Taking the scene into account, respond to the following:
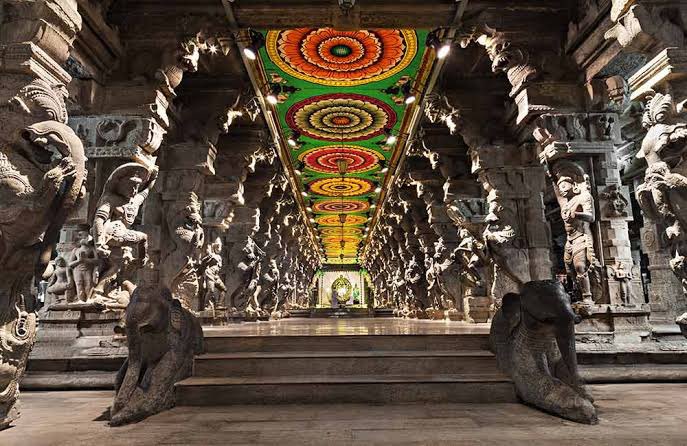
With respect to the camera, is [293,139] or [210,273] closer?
[210,273]

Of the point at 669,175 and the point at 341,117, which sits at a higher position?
the point at 341,117

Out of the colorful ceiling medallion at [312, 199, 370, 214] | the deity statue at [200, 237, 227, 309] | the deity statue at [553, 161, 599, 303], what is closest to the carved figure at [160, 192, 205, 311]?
the deity statue at [200, 237, 227, 309]

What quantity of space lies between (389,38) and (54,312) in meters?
6.02

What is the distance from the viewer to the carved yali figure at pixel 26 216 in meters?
2.71

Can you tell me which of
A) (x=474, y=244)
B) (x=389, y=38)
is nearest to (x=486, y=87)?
(x=389, y=38)

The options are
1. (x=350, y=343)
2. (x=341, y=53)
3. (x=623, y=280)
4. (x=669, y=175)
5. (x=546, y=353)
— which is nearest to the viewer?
(x=669, y=175)

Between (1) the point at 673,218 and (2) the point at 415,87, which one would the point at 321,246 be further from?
(1) the point at 673,218

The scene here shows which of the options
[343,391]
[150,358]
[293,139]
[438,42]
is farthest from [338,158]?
[150,358]

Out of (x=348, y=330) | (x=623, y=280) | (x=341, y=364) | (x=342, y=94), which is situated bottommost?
(x=341, y=364)

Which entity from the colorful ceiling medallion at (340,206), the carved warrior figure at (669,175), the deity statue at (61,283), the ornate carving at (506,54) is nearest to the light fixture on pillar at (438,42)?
the ornate carving at (506,54)

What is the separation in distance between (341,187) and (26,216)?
13039 mm

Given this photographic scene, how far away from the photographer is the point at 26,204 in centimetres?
273

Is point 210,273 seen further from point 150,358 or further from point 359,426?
point 359,426

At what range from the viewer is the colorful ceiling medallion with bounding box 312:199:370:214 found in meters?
17.9
